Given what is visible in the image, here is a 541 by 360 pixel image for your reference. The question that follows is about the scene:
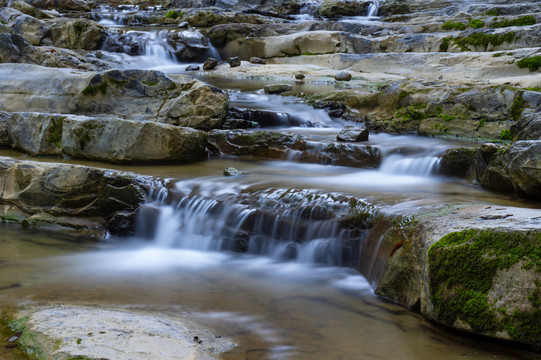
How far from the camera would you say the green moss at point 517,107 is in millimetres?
7855

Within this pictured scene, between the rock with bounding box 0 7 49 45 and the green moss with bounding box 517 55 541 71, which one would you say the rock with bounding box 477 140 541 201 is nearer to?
the green moss with bounding box 517 55 541 71

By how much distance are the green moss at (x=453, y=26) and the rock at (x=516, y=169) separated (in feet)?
39.9

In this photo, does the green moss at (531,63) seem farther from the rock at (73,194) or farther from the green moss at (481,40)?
the rock at (73,194)

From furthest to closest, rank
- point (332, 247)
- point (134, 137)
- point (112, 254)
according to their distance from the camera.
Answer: point (134, 137)
point (112, 254)
point (332, 247)

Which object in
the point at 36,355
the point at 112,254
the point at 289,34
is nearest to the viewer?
the point at 36,355

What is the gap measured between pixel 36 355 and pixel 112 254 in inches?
93.2

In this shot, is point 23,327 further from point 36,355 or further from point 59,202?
point 59,202

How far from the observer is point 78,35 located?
64.5 ft

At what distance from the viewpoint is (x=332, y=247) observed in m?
4.68

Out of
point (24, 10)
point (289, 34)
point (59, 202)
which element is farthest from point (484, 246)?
point (24, 10)

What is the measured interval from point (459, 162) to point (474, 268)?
138 inches

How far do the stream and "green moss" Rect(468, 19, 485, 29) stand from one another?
10.7 metres

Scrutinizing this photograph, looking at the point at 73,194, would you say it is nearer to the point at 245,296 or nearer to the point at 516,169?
the point at 245,296

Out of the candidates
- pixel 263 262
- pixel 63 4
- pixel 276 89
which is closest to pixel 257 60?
pixel 276 89
